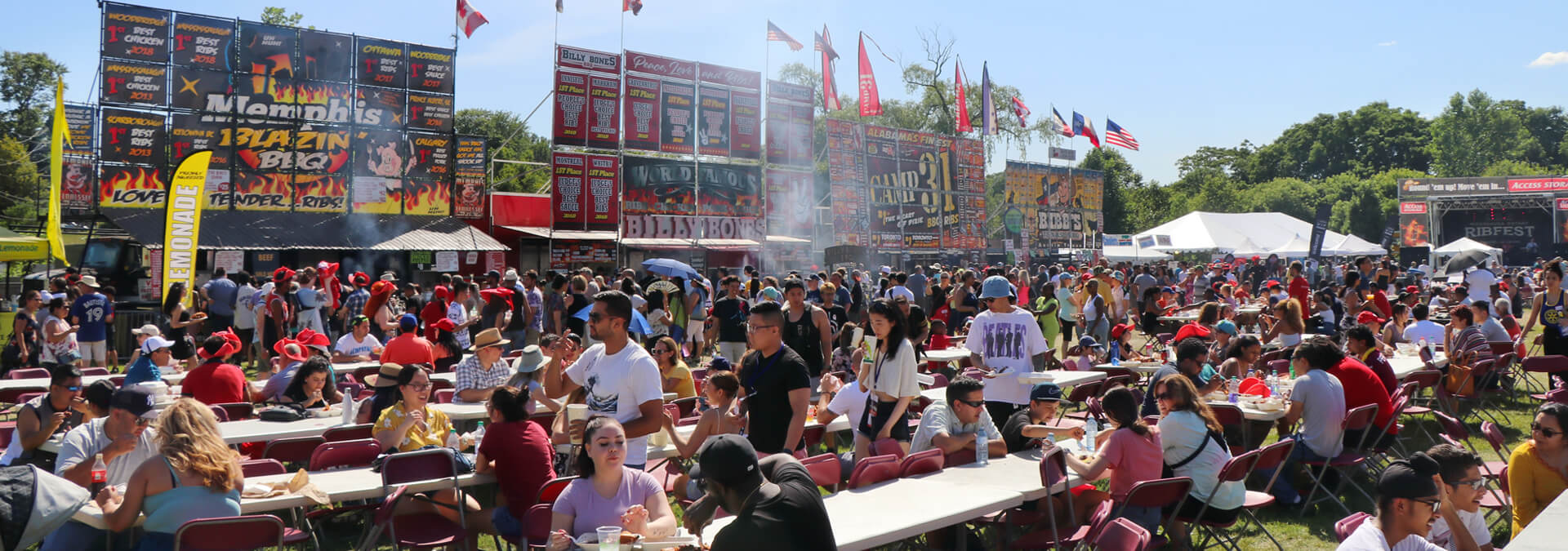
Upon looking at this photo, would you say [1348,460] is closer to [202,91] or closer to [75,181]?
[202,91]

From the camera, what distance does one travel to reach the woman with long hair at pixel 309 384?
763 centimetres

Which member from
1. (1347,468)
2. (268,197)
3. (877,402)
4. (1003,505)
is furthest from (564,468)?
(268,197)

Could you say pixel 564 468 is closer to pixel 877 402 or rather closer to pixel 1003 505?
pixel 877 402

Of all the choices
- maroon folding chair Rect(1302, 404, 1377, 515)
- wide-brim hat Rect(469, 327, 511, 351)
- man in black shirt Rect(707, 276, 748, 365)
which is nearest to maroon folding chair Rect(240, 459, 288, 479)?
wide-brim hat Rect(469, 327, 511, 351)

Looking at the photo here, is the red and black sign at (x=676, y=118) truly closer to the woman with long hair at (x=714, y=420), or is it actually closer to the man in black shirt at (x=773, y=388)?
the woman with long hair at (x=714, y=420)

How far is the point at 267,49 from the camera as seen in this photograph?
2389cm

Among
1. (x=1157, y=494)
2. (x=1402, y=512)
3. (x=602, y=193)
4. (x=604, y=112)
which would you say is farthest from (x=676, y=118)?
(x=1402, y=512)

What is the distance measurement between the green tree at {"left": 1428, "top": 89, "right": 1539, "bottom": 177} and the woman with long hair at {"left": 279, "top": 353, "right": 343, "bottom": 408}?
86951mm

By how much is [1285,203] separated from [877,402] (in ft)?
247

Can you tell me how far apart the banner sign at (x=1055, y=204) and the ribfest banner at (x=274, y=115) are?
667 inches

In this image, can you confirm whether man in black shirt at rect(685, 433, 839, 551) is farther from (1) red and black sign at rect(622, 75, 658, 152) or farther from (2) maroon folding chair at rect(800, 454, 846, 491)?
(1) red and black sign at rect(622, 75, 658, 152)

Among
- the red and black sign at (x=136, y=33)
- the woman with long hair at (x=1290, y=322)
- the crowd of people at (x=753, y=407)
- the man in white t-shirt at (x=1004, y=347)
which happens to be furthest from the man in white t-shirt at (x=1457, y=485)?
the red and black sign at (x=136, y=33)

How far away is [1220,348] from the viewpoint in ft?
33.9

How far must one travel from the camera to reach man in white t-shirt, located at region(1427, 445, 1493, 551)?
13.5 feet
